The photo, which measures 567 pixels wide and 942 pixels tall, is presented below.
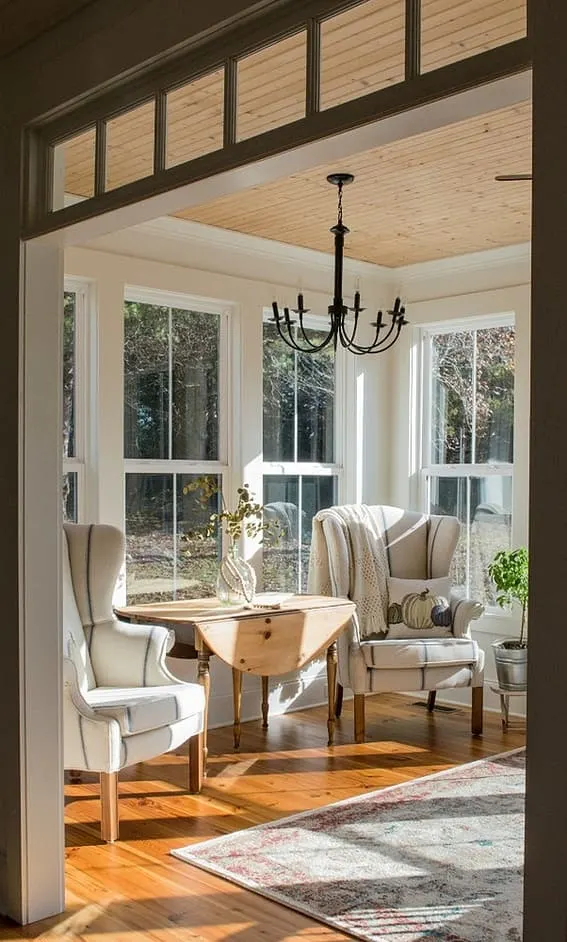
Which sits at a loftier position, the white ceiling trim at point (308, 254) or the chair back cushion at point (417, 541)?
the white ceiling trim at point (308, 254)

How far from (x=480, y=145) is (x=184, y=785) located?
9.46 feet

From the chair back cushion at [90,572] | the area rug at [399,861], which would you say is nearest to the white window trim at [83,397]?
the chair back cushion at [90,572]

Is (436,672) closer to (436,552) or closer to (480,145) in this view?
(436,552)

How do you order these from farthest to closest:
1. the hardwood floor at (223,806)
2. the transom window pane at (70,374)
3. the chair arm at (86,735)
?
the transom window pane at (70,374) → the chair arm at (86,735) → the hardwood floor at (223,806)

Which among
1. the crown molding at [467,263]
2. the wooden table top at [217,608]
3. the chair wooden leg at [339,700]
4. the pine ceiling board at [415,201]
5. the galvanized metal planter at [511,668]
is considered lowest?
the chair wooden leg at [339,700]

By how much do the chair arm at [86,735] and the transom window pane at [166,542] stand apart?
154 cm

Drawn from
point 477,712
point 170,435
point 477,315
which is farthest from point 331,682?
point 477,315

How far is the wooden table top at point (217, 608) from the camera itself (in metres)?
4.57

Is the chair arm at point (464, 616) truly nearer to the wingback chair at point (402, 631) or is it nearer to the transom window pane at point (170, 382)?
the wingback chair at point (402, 631)

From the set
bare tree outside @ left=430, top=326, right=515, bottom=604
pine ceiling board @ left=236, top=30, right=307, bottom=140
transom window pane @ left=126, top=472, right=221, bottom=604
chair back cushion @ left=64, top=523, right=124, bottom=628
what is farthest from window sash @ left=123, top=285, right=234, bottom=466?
pine ceiling board @ left=236, top=30, right=307, bottom=140

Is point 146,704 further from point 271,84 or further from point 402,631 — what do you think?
point 271,84

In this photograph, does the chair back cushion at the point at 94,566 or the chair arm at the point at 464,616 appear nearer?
the chair back cushion at the point at 94,566

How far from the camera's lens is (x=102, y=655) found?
4262 millimetres

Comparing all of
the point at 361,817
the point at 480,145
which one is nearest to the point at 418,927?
the point at 361,817
